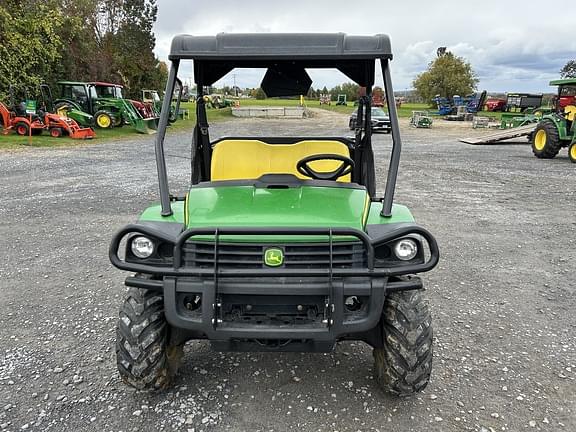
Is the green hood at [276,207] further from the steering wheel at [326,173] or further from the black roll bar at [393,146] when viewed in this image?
the steering wheel at [326,173]

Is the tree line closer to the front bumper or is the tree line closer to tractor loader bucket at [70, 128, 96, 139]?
tractor loader bucket at [70, 128, 96, 139]

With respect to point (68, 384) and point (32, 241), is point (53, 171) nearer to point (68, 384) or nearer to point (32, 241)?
point (32, 241)

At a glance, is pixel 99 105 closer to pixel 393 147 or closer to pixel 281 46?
pixel 281 46

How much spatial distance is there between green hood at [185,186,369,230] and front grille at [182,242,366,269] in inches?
4.3

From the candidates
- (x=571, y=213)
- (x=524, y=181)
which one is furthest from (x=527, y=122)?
(x=571, y=213)

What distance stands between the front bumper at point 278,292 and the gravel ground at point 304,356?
21.0 inches

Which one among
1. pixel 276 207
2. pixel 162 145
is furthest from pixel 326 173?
pixel 162 145

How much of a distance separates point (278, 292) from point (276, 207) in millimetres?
535

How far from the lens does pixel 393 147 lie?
9.29 feet

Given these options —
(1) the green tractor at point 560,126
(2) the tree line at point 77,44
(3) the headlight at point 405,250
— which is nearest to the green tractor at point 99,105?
(2) the tree line at point 77,44

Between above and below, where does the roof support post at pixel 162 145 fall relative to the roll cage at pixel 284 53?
below

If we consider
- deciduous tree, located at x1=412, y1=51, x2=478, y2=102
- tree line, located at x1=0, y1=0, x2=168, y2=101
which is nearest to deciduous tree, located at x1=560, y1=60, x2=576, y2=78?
deciduous tree, located at x1=412, y1=51, x2=478, y2=102

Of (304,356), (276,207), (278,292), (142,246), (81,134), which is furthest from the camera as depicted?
(81,134)

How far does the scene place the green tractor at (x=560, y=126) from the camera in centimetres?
1343
